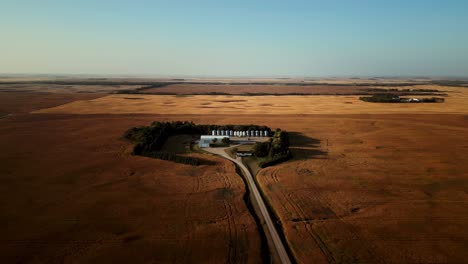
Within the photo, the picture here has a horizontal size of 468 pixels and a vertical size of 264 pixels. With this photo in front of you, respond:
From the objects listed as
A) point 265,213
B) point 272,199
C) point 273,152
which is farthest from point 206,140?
point 265,213

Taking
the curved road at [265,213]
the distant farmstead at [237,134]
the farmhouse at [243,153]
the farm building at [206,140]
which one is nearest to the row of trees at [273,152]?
the farmhouse at [243,153]

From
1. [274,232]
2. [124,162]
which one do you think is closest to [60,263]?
[274,232]

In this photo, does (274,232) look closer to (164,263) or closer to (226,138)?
(164,263)

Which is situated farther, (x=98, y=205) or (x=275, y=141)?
(x=275, y=141)

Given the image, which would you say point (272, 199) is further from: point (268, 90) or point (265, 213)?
point (268, 90)

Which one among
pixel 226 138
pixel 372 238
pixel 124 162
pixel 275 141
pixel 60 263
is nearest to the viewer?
pixel 60 263

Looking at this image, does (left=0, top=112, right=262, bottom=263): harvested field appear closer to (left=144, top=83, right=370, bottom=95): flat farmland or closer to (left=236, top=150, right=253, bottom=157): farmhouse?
(left=236, top=150, right=253, bottom=157): farmhouse

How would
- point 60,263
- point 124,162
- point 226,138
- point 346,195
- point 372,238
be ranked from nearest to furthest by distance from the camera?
point 60,263, point 372,238, point 346,195, point 124,162, point 226,138
